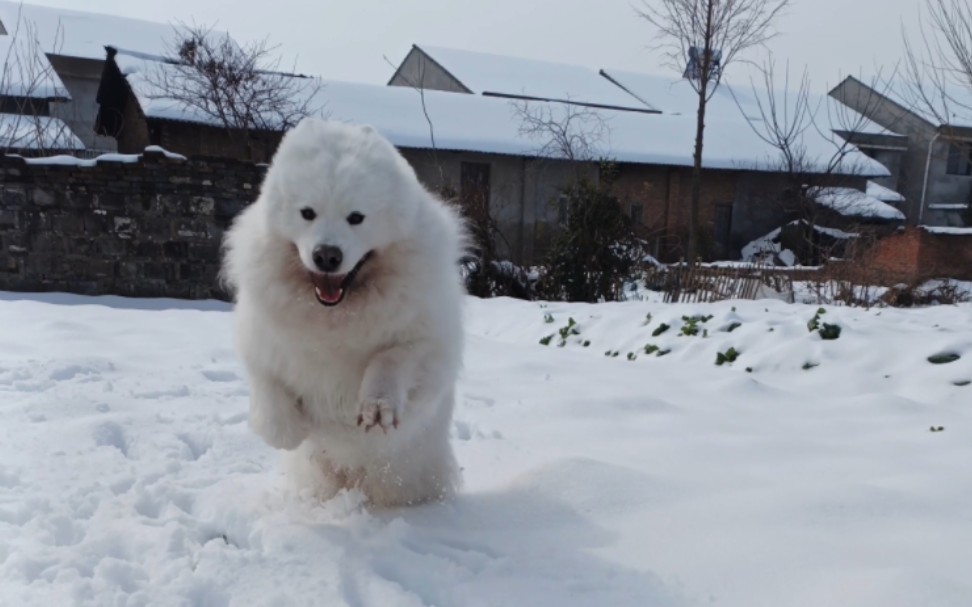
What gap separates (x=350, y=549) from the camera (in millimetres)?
2242

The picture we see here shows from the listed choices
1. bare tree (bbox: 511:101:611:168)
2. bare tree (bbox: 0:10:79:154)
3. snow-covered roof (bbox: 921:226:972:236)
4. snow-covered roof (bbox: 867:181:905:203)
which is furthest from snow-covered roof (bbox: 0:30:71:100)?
snow-covered roof (bbox: 867:181:905:203)

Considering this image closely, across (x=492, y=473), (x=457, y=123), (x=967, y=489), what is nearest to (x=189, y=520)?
(x=492, y=473)

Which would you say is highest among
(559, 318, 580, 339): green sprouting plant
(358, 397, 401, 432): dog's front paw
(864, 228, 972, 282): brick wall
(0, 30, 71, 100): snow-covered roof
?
(0, 30, 71, 100): snow-covered roof

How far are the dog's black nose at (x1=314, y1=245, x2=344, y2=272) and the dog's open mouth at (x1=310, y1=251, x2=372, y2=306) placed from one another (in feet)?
0.31

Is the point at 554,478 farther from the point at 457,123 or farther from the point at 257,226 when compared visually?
the point at 457,123

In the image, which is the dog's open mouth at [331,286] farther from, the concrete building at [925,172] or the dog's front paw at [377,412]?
the concrete building at [925,172]

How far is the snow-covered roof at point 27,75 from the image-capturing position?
13.0 metres

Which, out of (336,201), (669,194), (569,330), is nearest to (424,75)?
(669,194)

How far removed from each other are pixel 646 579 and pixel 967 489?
1444 mm

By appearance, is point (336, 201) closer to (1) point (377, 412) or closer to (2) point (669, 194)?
(1) point (377, 412)

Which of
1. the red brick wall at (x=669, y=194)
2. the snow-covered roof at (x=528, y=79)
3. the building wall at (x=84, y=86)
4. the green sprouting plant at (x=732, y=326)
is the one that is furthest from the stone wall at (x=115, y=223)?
the snow-covered roof at (x=528, y=79)

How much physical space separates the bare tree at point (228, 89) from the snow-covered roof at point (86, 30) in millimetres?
6234

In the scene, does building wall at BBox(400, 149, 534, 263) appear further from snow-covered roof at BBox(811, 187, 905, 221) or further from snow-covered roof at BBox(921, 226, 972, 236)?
snow-covered roof at BBox(921, 226, 972, 236)

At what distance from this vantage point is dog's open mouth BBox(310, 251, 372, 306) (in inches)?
99.0
